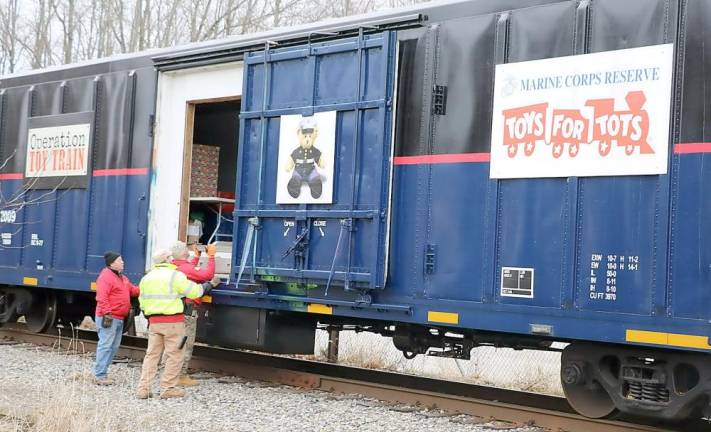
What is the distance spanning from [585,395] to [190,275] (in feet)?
14.6

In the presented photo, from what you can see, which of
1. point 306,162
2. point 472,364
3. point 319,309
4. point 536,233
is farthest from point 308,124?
point 472,364

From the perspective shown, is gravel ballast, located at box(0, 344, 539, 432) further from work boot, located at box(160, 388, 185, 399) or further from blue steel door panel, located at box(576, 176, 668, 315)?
blue steel door panel, located at box(576, 176, 668, 315)

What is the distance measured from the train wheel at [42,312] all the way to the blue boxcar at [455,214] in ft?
8.12

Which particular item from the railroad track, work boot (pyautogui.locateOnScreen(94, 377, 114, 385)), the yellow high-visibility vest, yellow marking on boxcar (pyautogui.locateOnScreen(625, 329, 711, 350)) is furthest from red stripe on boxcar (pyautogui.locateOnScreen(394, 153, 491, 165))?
work boot (pyautogui.locateOnScreen(94, 377, 114, 385))

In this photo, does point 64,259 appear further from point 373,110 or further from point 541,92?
point 541,92

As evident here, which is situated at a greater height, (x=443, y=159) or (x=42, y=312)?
(x=443, y=159)

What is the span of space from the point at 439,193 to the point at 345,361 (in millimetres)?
5447

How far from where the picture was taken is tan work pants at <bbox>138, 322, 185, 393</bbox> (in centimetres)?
888

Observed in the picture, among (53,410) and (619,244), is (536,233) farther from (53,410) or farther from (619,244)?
(53,410)

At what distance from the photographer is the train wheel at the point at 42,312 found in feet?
42.5

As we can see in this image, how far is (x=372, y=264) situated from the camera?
838 centimetres

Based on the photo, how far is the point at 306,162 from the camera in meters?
9.08

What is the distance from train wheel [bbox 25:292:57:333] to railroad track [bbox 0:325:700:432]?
0.60ft

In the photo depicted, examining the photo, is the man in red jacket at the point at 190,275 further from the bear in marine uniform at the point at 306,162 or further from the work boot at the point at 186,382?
the bear in marine uniform at the point at 306,162
